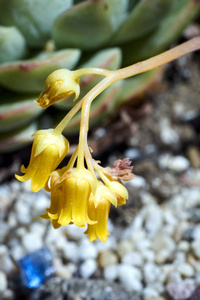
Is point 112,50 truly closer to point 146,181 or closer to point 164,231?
point 146,181

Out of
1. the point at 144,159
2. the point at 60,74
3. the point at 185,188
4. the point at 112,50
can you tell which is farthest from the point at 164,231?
the point at 60,74

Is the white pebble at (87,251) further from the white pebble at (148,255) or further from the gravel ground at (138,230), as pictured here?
the white pebble at (148,255)

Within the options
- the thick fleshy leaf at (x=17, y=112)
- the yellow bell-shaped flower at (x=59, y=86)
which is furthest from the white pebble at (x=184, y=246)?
the yellow bell-shaped flower at (x=59, y=86)

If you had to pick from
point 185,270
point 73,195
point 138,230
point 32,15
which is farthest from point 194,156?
point 73,195

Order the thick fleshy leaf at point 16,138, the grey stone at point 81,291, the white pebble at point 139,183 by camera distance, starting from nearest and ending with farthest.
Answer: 1. the grey stone at point 81,291
2. the thick fleshy leaf at point 16,138
3. the white pebble at point 139,183

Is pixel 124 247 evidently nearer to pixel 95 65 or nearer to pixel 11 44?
pixel 95 65
